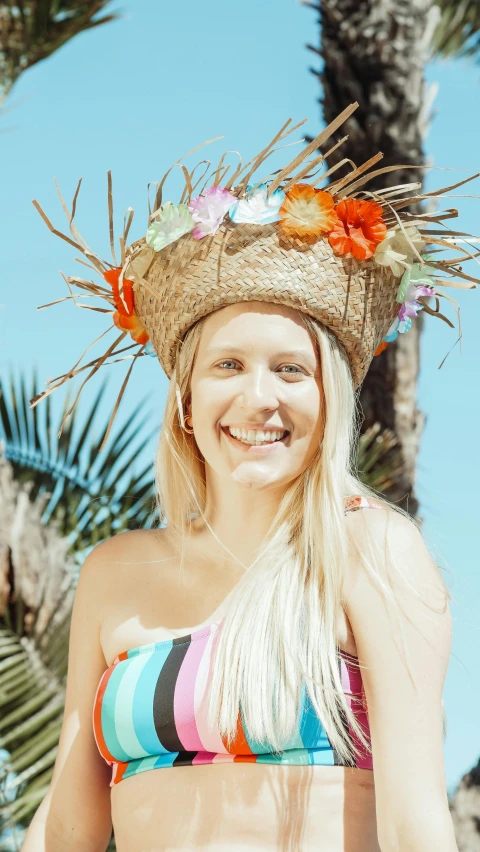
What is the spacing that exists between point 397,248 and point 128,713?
1.04 metres

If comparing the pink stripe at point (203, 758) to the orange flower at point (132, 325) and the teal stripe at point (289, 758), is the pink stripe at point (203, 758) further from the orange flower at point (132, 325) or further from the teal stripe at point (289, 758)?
the orange flower at point (132, 325)

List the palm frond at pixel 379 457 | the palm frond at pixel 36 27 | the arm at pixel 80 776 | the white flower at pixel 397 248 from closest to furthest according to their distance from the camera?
the white flower at pixel 397 248 < the arm at pixel 80 776 < the palm frond at pixel 379 457 < the palm frond at pixel 36 27

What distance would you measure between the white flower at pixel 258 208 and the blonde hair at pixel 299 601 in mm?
206

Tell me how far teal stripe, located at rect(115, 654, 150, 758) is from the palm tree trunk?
288cm

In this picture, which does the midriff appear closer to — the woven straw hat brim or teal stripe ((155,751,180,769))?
teal stripe ((155,751,180,769))

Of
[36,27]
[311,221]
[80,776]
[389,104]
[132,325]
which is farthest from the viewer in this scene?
[36,27]

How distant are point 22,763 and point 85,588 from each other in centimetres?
203

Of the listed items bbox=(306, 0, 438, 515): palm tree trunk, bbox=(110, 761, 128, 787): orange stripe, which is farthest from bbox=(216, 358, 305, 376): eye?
bbox=(306, 0, 438, 515): palm tree trunk

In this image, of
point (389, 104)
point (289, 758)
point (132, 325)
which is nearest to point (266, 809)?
point (289, 758)

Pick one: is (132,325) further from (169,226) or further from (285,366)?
(285,366)

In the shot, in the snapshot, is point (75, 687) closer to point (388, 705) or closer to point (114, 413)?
point (114, 413)

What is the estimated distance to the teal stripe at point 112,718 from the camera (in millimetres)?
2115

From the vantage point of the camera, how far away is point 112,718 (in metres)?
2.12

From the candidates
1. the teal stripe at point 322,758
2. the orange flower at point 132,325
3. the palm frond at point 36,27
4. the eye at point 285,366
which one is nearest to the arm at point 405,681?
the teal stripe at point 322,758
